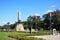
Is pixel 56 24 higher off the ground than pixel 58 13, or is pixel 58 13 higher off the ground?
pixel 58 13

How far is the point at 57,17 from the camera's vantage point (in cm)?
9225

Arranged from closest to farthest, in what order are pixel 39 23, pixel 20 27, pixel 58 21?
1. pixel 20 27
2. pixel 58 21
3. pixel 39 23

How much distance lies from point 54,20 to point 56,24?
3.90 metres

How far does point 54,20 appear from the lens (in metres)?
94.3

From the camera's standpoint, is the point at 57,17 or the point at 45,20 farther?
the point at 45,20

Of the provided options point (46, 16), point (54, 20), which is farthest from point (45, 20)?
point (54, 20)

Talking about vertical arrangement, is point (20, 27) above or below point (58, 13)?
below

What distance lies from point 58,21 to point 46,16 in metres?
18.1

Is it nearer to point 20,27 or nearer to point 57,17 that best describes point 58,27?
point 57,17

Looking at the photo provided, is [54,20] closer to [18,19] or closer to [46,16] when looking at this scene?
[46,16]

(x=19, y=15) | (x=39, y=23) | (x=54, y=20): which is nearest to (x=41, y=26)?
(x=39, y=23)

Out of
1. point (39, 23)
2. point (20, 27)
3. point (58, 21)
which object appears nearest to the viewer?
point (20, 27)

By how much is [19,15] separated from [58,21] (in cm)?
2454

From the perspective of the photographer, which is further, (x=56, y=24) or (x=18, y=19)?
(x=56, y=24)
